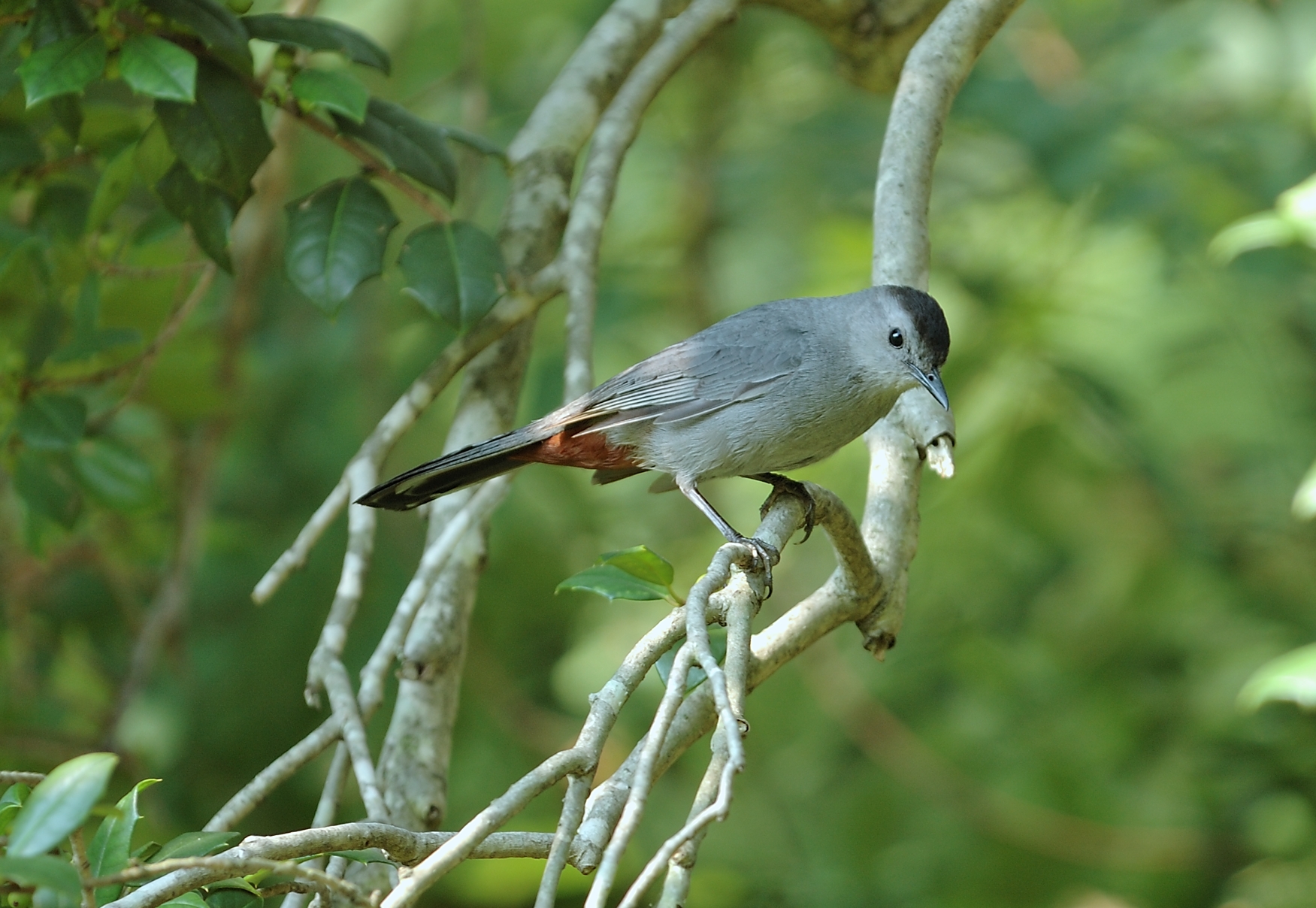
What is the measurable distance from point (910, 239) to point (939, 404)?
1.34 ft

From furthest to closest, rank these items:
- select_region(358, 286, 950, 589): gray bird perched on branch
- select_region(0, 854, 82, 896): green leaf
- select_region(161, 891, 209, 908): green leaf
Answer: select_region(358, 286, 950, 589): gray bird perched on branch, select_region(161, 891, 209, 908): green leaf, select_region(0, 854, 82, 896): green leaf

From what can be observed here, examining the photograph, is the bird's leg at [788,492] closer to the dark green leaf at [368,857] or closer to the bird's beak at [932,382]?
the bird's beak at [932,382]

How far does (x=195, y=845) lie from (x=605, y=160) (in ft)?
7.62

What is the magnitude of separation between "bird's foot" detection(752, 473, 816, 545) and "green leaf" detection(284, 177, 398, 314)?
3.63 feet

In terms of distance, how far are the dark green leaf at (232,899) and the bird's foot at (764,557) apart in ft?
3.37

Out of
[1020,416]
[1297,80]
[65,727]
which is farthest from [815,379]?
[65,727]

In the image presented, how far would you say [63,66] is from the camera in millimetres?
2410

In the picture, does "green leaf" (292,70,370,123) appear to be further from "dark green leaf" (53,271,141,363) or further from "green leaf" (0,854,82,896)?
"green leaf" (0,854,82,896)

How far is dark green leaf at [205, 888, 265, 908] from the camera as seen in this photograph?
195 centimetres

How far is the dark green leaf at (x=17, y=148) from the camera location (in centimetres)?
300

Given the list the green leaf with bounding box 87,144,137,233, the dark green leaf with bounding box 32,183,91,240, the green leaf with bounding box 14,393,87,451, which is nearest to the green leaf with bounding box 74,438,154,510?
the green leaf with bounding box 14,393,87,451

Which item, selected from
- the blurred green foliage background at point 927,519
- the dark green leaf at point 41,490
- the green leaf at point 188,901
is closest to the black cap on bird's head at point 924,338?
the blurred green foliage background at point 927,519

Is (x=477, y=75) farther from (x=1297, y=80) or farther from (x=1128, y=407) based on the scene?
(x=1297, y=80)

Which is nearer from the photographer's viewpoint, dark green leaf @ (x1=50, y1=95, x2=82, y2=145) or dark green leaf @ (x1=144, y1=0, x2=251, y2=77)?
dark green leaf @ (x1=144, y1=0, x2=251, y2=77)
